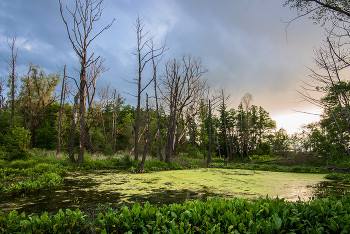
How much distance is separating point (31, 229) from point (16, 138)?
911 centimetres

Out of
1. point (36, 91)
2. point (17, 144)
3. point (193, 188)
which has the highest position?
point (36, 91)

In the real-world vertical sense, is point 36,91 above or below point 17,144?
above

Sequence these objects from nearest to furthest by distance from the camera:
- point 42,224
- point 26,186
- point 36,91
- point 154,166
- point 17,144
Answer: point 42,224
point 26,186
point 17,144
point 154,166
point 36,91

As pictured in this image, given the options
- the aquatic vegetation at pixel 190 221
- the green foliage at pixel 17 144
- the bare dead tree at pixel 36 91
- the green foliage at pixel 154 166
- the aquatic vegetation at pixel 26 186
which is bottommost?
the green foliage at pixel 154 166

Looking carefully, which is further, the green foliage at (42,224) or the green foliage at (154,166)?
the green foliage at (154,166)

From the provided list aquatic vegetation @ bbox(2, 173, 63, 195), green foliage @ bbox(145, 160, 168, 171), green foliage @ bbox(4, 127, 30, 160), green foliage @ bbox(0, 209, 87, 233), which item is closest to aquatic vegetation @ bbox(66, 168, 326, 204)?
aquatic vegetation @ bbox(2, 173, 63, 195)

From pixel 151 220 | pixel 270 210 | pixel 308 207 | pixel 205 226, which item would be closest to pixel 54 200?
pixel 151 220

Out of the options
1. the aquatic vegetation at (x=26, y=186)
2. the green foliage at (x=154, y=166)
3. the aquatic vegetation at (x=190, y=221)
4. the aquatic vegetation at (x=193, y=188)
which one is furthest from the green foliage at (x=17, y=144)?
the aquatic vegetation at (x=190, y=221)

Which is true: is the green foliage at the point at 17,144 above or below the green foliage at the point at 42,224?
above

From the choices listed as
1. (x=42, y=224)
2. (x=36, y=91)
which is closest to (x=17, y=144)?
(x=42, y=224)

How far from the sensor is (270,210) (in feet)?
7.74

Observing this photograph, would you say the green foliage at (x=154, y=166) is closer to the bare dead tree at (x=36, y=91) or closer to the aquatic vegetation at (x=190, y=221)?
the aquatic vegetation at (x=190, y=221)

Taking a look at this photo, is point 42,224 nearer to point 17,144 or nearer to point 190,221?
point 190,221

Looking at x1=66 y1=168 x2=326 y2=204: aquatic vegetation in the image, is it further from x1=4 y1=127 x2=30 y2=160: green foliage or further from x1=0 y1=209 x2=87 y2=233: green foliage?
Result: x1=4 y1=127 x2=30 y2=160: green foliage
